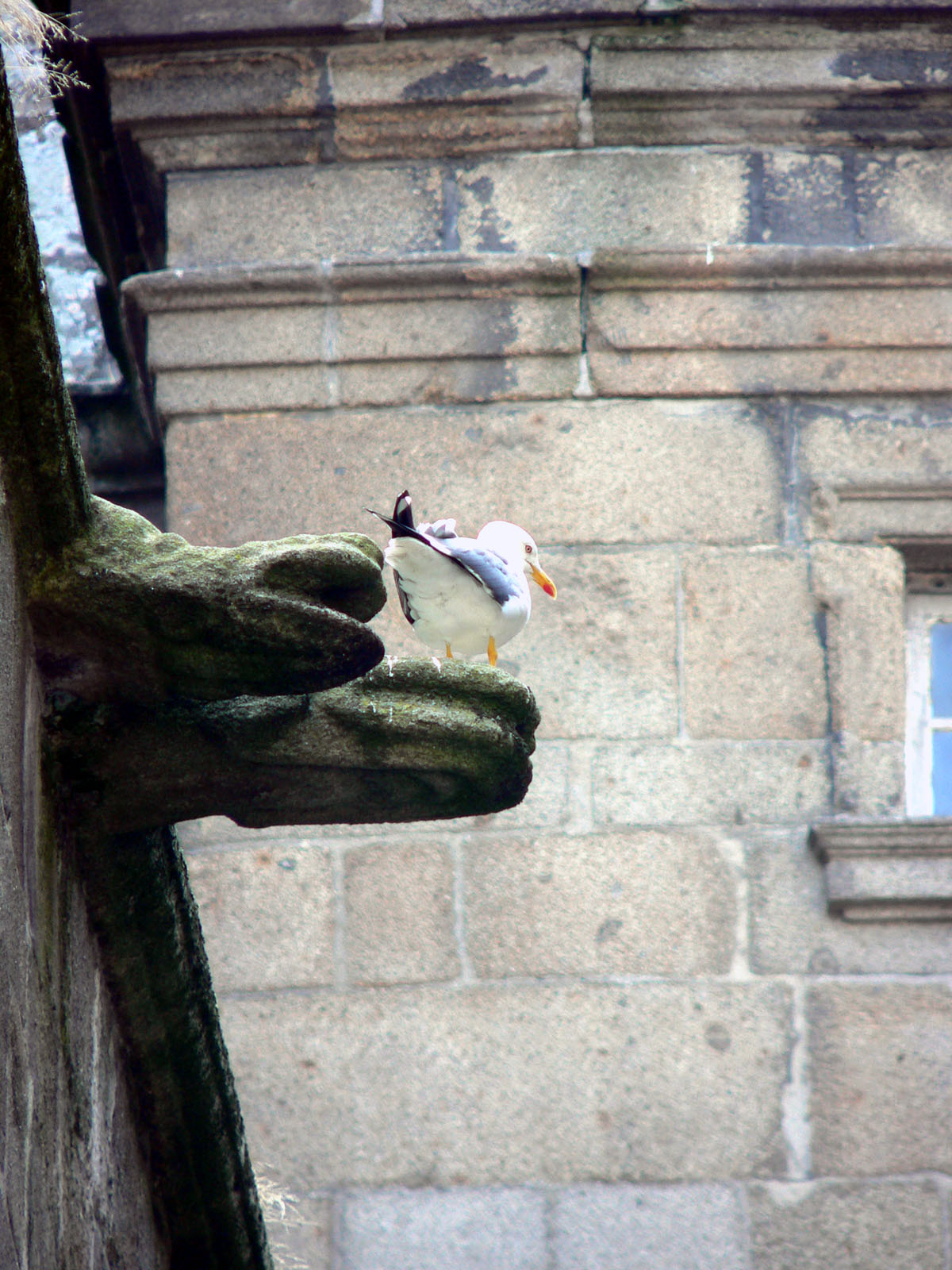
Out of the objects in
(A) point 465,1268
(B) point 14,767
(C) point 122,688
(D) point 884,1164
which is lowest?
(A) point 465,1268

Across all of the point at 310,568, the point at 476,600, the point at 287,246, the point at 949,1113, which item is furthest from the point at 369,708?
→ the point at 287,246

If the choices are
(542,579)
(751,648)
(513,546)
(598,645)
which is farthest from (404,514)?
(751,648)

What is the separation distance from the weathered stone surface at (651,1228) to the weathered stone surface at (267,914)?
0.74 meters

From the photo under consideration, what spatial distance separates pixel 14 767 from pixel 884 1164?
8.98 ft

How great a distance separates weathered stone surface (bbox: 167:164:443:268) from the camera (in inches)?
165

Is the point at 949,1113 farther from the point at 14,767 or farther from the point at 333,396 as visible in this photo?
the point at 14,767

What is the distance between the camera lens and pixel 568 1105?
3.60 metres

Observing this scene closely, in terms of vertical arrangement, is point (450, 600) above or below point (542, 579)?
below

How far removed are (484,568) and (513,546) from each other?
0.90 feet

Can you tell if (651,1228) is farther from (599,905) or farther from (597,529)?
(597,529)

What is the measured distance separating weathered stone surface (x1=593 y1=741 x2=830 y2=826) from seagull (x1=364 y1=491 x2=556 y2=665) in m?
1.10

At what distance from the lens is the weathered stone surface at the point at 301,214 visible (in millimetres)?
4191

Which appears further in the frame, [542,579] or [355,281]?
[355,281]

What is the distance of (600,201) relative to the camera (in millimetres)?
4184
